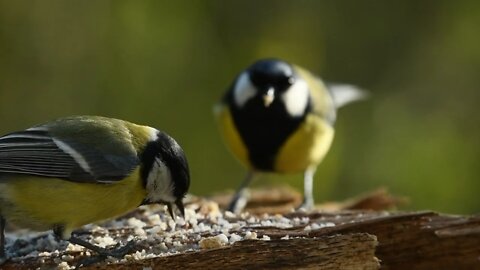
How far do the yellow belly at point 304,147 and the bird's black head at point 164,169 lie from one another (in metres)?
1.22

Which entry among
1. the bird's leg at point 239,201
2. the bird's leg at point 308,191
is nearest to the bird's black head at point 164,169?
the bird's leg at point 239,201

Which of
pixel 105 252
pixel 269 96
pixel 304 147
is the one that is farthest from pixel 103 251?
pixel 304 147

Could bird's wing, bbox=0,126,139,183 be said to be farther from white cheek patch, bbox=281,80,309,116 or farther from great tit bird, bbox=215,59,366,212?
white cheek patch, bbox=281,80,309,116

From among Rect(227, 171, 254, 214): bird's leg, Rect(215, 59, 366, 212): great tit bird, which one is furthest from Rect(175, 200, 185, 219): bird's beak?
Rect(215, 59, 366, 212): great tit bird

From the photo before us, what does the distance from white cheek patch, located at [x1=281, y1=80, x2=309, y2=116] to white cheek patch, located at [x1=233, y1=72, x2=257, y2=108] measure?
0.40 feet

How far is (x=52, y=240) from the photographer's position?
2.02 meters

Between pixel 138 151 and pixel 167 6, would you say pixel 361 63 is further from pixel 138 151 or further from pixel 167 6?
pixel 138 151

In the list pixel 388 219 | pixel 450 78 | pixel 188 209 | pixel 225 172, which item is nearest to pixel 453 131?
pixel 450 78

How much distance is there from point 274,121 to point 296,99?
0.12m

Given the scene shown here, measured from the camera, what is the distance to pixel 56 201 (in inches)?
72.9

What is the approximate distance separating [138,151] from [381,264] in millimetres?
617

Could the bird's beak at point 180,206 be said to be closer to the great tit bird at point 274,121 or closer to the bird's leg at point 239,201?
the bird's leg at point 239,201

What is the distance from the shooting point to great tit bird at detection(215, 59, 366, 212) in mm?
3086

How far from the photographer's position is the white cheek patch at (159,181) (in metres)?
1.92
